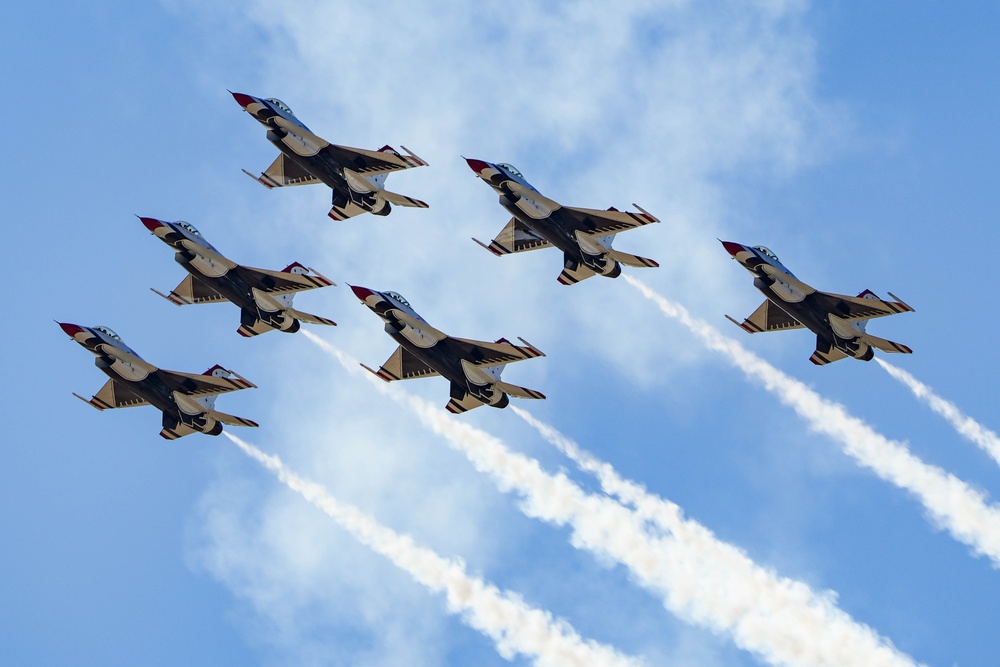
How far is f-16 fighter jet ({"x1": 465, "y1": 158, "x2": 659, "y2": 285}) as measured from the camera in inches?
4892

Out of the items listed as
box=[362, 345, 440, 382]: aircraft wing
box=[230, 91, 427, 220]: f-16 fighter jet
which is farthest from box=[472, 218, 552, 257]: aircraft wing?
box=[362, 345, 440, 382]: aircraft wing

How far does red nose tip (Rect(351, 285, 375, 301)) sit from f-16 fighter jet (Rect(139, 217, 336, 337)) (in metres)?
3.92

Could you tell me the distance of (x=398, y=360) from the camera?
123125 millimetres

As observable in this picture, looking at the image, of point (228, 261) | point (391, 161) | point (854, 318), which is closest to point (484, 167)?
point (391, 161)

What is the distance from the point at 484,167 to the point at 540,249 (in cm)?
861

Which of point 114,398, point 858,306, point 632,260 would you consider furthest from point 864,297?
point 114,398

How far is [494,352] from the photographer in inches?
4707

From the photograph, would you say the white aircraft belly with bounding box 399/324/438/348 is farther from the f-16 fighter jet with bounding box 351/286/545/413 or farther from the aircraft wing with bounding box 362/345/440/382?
the aircraft wing with bounding box 362/345/440/382

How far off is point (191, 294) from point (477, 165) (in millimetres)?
20664

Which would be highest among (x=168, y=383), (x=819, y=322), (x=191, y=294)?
(x=819, y=322)

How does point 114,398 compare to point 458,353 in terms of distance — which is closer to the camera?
point 458,353

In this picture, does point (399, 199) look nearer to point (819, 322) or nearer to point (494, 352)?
point (494, 352)

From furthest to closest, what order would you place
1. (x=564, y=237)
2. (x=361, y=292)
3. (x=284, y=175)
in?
(x=284, y=175), (x=564, y=237), (x=361, y=292)

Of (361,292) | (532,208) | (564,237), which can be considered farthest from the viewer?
(564,237)
